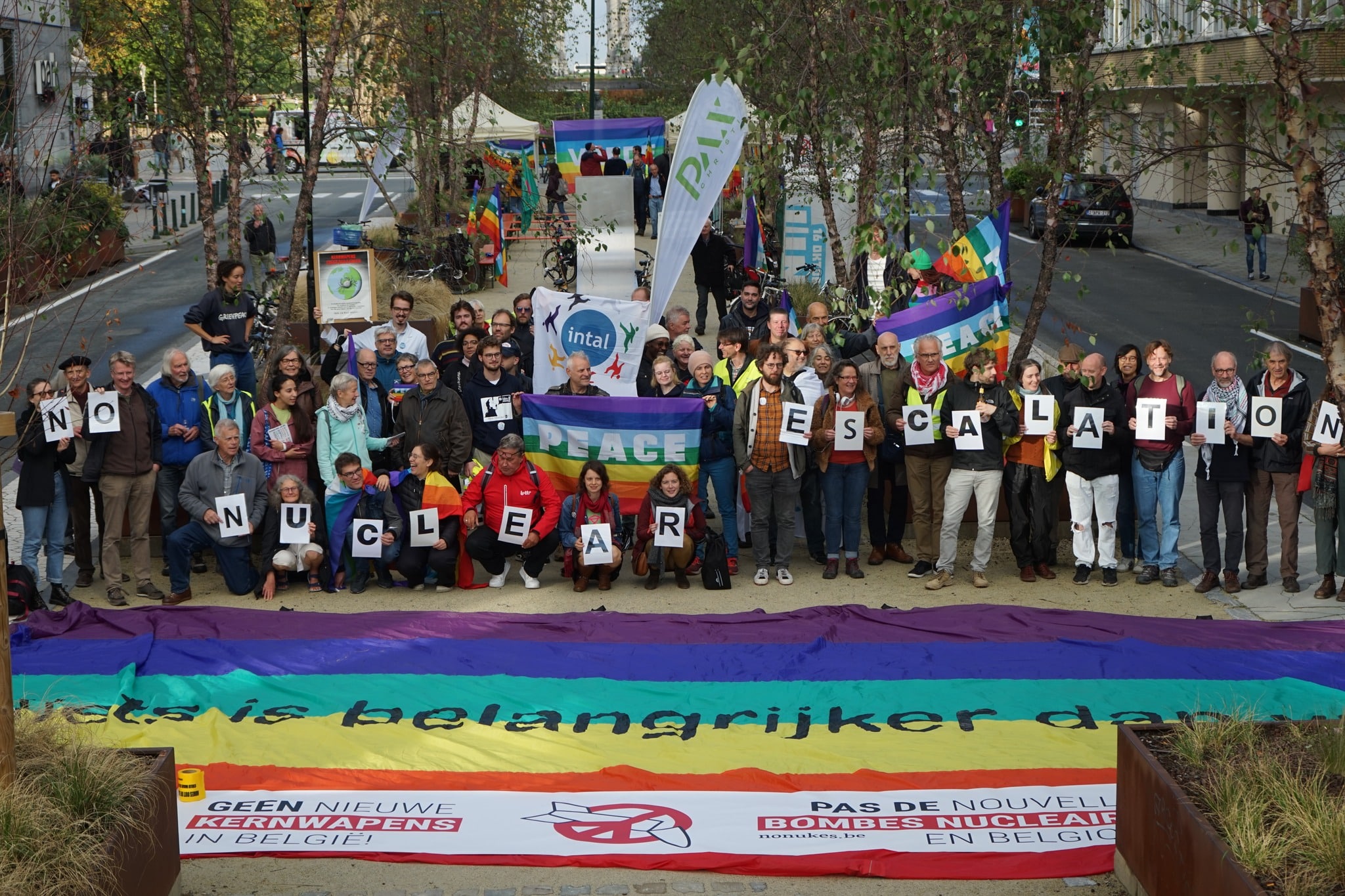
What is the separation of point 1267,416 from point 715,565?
169 inches

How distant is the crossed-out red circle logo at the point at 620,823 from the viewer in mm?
7469

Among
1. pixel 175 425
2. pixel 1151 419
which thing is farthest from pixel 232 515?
pixel 1151 419

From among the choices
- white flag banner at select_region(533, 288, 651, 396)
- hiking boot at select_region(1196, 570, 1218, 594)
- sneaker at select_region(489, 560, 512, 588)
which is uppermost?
white flag banner at select_region(533, 288, 651, 396)

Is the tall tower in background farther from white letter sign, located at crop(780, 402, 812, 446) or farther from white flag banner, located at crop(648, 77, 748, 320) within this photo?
white letter sign, located at crop(780, 402, 812, 446)

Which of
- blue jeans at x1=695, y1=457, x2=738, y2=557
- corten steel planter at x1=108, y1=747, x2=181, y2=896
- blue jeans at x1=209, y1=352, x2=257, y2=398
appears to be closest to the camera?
corten steel planter at x1=108, y1=747, x2=181, y2=896

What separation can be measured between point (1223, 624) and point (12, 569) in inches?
340

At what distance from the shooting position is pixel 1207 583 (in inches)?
453

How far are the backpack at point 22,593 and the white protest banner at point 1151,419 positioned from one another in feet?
27.1

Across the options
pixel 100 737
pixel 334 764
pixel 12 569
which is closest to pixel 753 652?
pixel 334 764

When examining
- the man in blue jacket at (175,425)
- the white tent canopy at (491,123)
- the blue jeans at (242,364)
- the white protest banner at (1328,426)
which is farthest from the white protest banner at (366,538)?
the white tent canopy at (491,123)

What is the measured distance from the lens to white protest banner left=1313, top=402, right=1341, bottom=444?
10766mm

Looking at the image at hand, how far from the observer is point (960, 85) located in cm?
1189

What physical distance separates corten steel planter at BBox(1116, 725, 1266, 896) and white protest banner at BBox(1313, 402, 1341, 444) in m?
4.69

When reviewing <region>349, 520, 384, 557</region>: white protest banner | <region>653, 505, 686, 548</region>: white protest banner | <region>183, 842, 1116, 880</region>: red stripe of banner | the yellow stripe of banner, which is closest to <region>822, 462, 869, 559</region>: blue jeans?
<region>653, 505, 686, 548</region>: white protest banner
